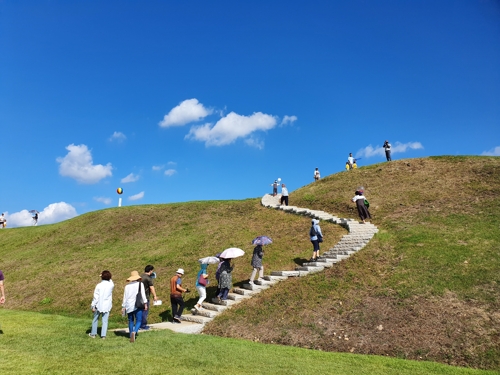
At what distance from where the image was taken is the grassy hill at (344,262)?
12023mm

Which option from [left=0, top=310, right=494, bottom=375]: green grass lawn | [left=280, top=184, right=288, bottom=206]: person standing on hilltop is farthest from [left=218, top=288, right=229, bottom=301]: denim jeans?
[left=280, top=184, right=288, bottom=206]: person standing on hilltop

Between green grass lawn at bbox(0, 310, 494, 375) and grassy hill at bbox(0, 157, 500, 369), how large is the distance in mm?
1425

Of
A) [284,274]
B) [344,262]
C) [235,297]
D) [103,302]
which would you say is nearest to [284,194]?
[344,262]

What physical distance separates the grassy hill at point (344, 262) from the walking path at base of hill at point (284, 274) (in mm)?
572

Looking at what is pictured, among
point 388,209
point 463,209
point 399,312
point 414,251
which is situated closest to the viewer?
point 399,312

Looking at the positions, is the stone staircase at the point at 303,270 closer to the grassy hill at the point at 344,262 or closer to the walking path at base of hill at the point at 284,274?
the walking path at base of hill at the point at 284,274

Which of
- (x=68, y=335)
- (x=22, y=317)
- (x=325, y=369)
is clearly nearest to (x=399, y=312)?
(x=325, y=369)

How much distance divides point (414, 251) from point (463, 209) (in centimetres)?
785

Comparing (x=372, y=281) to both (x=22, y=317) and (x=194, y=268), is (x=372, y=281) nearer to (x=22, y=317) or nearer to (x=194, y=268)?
(x=194, y=268)

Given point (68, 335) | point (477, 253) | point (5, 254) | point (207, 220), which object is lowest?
point (68, 335)

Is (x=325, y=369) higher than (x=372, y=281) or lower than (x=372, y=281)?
lower

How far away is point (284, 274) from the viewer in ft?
56.2

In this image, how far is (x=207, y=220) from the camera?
3189 centimetres

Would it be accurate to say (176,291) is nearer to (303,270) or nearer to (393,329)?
(303,270)
